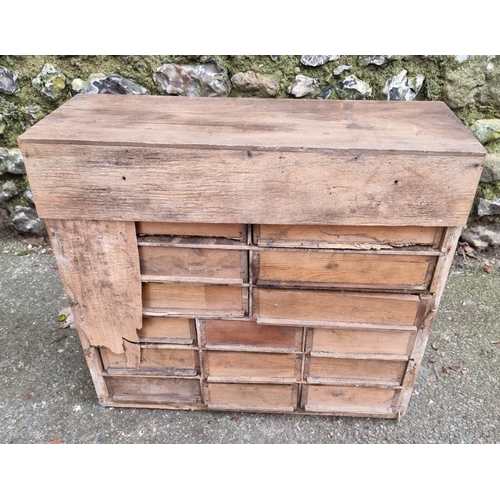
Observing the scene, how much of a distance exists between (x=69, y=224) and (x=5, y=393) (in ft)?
3.53

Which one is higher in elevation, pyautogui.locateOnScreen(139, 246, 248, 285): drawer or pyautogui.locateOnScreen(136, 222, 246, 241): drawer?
pyautogui.locateOnScreen(136, 222, 246, 241): drawer

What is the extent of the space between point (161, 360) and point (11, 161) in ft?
5.61

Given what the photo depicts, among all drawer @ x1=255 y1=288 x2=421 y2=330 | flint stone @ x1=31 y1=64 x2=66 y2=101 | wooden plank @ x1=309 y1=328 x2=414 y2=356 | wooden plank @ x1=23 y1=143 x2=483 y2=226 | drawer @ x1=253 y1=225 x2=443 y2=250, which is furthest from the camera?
flint stone @ x1=31 y1=64 x2=66 y2=101

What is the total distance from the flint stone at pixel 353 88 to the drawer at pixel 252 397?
1.55 meters

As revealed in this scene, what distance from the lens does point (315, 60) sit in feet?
7.79

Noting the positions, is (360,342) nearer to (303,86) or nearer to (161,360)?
(161,360)

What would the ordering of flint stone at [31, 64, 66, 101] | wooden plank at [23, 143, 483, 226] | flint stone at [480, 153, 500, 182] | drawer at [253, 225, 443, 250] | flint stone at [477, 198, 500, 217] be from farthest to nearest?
flint stone at [477, 198, 500, 217], flint stone at [480, 153, 500, 182], flint stone at [31, 64, 66, 101], drawer at [253, 225, 443, 250], wooden plank at [23, 143, 483, 226]

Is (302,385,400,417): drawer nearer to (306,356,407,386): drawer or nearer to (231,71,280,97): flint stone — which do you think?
(306,356,407,386): drawer

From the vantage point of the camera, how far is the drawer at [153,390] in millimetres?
2020

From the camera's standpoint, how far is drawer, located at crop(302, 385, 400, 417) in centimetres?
199

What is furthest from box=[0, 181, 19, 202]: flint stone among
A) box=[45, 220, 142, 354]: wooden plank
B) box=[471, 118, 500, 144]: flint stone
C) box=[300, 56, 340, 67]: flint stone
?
box=[471, 118, 500, 144]: flint stone

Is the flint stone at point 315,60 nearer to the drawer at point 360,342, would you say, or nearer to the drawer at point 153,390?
the drawer at point 360,342

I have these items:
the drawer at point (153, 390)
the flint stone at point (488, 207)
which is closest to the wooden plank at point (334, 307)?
the drawer at point (153, 390)

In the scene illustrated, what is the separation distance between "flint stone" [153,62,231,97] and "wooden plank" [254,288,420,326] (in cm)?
127
